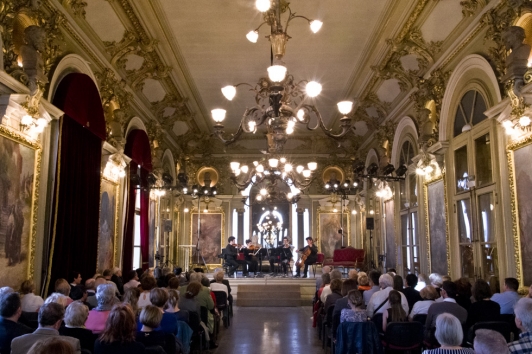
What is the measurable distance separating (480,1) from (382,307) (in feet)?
17.2

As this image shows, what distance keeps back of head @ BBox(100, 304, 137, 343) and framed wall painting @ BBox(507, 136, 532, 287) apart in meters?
5.66

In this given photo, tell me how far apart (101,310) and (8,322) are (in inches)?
36.4

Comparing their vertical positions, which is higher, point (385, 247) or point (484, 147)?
point (484, 147)

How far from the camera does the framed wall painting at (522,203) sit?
6.58m

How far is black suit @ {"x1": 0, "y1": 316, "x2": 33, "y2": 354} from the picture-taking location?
391 centimetres

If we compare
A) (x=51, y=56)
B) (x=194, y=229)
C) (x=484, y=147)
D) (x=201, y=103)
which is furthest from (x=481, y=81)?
(x=194, y=229)

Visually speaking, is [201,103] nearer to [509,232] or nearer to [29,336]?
[509,232]

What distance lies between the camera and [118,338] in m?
3.40

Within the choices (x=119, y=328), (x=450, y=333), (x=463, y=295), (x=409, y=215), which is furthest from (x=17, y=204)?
(x=409, y=215)

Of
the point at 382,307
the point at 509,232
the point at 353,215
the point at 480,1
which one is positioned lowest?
the point at 382,307

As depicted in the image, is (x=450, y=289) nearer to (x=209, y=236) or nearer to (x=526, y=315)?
(x=526, y=315)

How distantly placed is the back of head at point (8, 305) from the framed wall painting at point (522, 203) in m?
6.40

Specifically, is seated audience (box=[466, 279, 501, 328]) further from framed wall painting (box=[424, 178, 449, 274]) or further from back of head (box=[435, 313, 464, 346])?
framed wall painting (box=[424, 178, 449, 274])

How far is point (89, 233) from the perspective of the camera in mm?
8891
